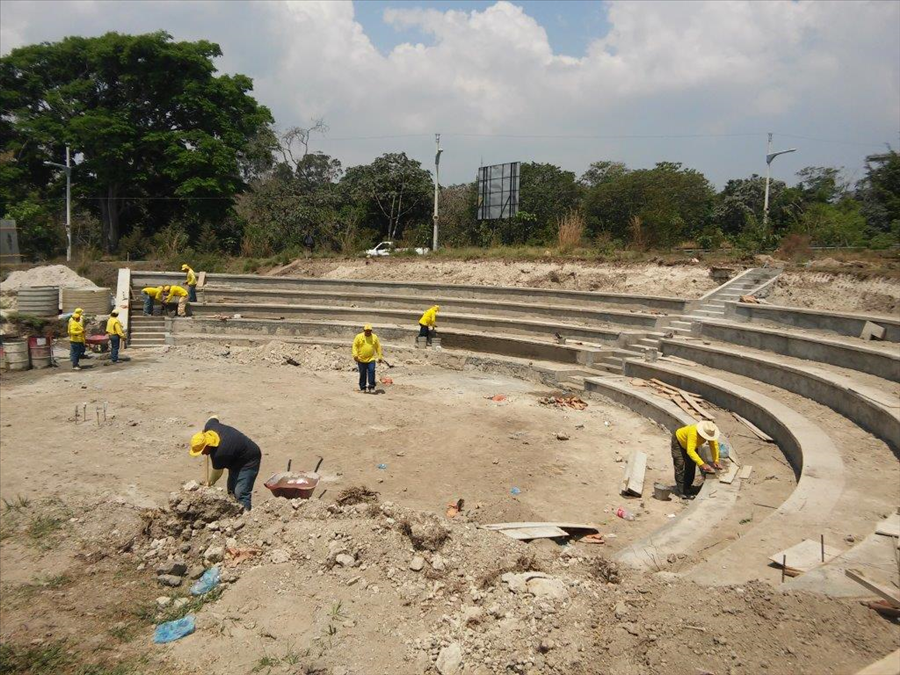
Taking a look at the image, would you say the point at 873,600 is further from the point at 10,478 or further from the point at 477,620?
the point at 10,478

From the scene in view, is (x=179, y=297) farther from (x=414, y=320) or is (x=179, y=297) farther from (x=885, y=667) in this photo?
(x=885, y=667)

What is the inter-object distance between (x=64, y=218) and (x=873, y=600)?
33196 mm

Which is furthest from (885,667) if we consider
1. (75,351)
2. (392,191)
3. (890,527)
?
(392,191)

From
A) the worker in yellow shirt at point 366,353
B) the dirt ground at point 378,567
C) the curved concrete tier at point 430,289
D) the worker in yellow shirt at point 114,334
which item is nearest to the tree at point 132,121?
the curved concrete tier at point 430,289

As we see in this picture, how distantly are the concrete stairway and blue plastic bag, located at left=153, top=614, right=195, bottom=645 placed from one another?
546 inches

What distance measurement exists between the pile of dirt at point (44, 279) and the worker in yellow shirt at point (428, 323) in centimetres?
1104

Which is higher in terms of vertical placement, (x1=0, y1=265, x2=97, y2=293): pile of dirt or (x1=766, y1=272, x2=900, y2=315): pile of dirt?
(x1=766, y1=272, x2=900, y2=315): pile of dirt

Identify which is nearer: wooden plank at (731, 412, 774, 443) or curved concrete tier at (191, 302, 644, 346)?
wooden plank at (731, 412, 774, 443)

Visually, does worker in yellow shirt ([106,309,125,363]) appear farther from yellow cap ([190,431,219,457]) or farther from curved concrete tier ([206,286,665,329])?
yellow cap ([190,431,219,457])

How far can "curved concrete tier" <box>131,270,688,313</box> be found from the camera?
15.4 m

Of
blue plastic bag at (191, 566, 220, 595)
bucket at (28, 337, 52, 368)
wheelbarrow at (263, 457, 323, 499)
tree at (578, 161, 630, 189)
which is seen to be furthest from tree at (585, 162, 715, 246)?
blue plastic bag at (191, 566, 220, 595)

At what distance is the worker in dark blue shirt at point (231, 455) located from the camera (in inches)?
254

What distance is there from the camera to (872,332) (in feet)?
35.9

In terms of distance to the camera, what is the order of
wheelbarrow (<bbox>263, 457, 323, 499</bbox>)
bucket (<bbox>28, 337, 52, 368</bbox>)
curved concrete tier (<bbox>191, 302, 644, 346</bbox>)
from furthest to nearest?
curved concrete tier (<bbox>191, 302, 644, 346</bbox>) < bucket (<bbox>28, 337, 52, 368</bbox>) < wheelbarrow (<bbox>263, 457, 323, 499</bbox>)
